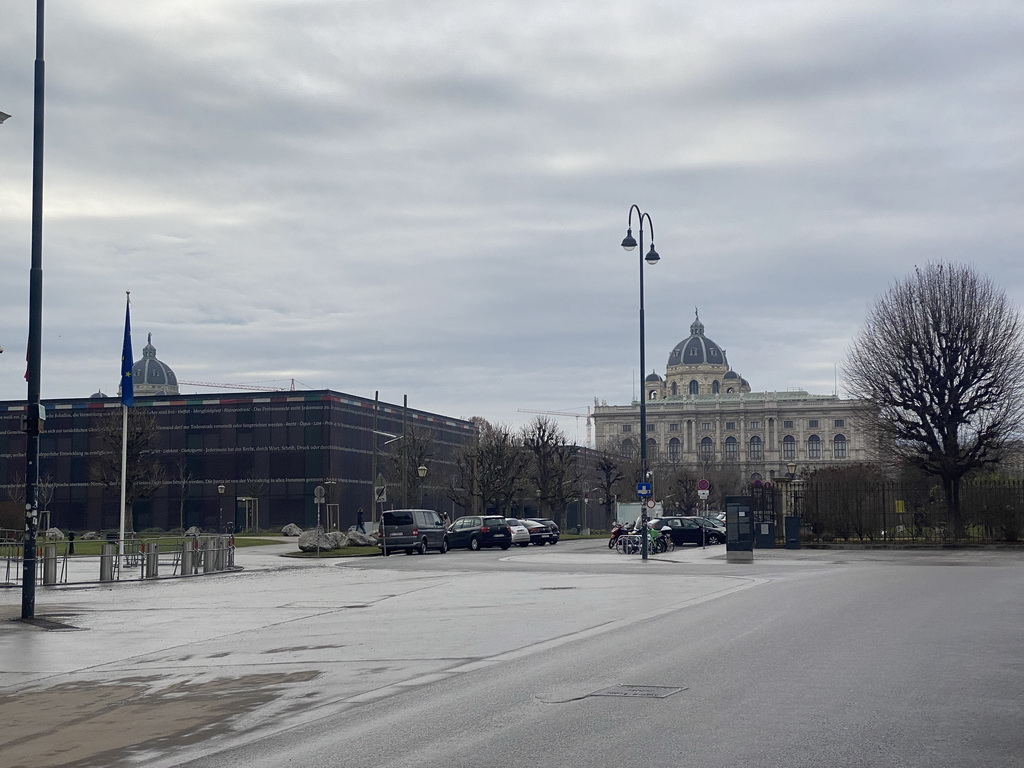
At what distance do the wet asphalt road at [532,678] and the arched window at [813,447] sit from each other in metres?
157

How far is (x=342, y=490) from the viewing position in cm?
9312

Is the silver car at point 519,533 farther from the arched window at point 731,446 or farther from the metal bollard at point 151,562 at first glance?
the arched window at point 731,446

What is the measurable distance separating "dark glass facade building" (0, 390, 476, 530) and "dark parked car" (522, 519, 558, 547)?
98.1 ft

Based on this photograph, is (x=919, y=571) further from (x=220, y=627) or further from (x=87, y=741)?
(x=87, y=741)

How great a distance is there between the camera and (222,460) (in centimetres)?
9306

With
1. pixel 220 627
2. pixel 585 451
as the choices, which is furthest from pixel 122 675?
pixel 585 451

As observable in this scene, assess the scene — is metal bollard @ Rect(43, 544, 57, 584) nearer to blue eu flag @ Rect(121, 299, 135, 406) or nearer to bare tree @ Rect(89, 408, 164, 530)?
blue eu flag @ Rect(121, 299, 135, 406)

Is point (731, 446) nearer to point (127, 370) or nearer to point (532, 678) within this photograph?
point (127, 370)

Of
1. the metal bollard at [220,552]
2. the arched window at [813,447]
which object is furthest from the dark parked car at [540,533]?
the arched window at [813,447]

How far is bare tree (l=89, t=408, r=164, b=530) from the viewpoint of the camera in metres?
81.0

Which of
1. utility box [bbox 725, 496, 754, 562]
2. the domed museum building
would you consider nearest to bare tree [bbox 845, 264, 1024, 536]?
utility box [bbox 725, 496, 754, 562]

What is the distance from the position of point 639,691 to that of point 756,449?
17334 cm

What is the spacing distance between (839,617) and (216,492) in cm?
8079

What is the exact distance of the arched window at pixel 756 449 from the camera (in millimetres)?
178625
